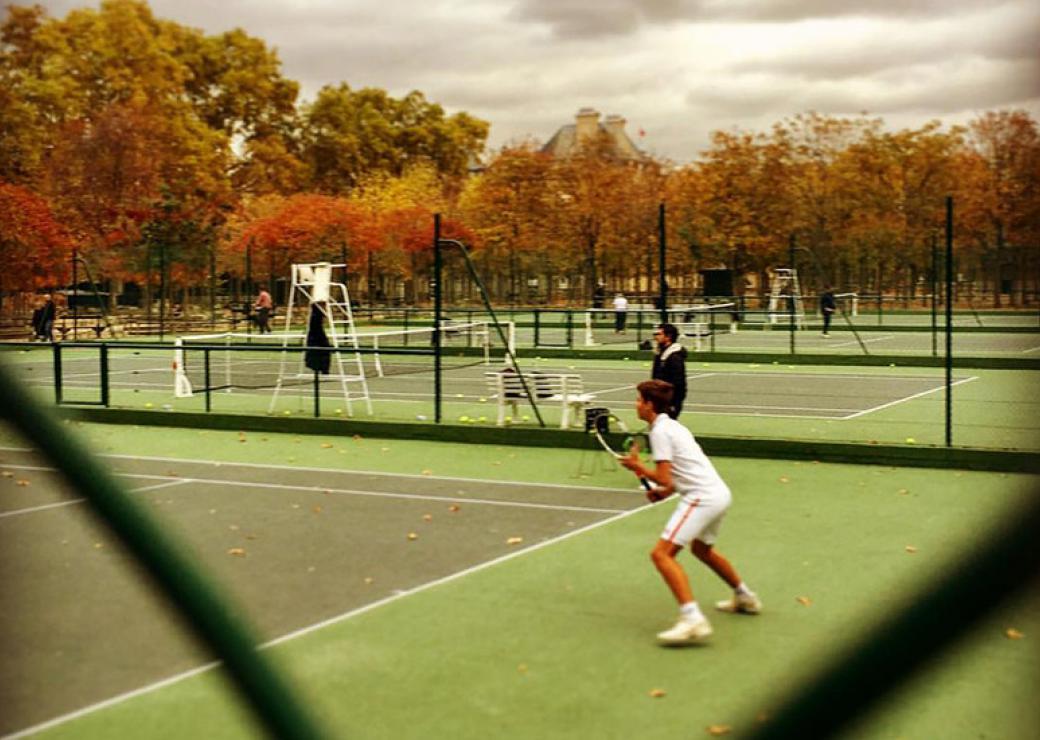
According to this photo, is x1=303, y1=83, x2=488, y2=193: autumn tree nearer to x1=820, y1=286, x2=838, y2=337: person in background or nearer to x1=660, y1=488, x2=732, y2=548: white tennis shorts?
x1=820, y1=286, x2=838, y2=337: person in background

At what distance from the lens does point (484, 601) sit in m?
8.87

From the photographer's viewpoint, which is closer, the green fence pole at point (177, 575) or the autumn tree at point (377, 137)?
the green fence pole at point (177, 575)

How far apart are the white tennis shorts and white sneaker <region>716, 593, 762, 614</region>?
57 cm

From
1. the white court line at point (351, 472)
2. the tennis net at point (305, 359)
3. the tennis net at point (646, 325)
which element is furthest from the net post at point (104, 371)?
the tennis net at point (646, 325)

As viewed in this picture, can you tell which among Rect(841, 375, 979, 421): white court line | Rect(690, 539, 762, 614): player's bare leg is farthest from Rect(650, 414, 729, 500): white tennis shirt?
Rect(841, 375, 979, 421): white court line

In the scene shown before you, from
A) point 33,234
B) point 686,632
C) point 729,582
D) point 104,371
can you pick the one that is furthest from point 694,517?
point 33,234

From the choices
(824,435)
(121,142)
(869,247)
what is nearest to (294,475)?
(824,435)

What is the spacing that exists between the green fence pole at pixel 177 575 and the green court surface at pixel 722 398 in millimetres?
13605

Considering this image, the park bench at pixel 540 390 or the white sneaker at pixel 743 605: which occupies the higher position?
the park bench at pixel 540 390

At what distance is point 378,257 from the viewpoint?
59438 mm

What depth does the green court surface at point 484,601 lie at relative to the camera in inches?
91.7

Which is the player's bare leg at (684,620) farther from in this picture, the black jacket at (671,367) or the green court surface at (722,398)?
the green court surface at (722,398)

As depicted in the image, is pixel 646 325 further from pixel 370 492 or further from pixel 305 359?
pixel 370 492

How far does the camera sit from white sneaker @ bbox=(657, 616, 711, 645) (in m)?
7.61
